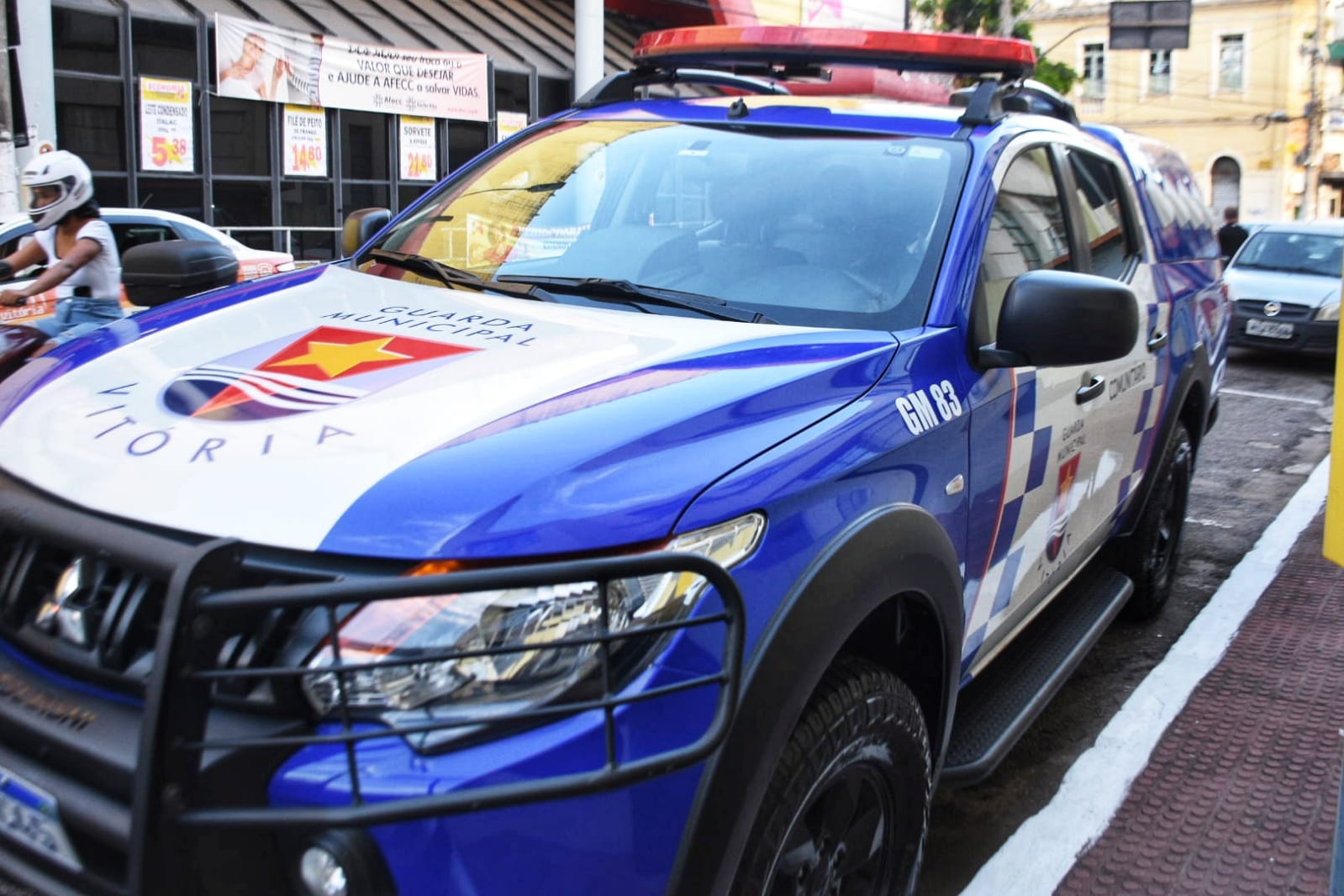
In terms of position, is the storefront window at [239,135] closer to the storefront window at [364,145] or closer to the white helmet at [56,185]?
the storefront window at [364,145]

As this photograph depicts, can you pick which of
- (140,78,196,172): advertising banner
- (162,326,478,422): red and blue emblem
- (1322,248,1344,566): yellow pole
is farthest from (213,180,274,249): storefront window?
(1322,248,1344,566): yellow pole

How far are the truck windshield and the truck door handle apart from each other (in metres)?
0.71

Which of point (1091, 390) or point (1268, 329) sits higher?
point (1091, 390)

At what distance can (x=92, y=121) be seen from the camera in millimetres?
12969

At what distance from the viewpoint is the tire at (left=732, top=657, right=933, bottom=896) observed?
1.95m

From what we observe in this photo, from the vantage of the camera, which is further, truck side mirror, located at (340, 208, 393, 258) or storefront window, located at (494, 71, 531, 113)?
storefront window, located at (494, 71, 531, 113)

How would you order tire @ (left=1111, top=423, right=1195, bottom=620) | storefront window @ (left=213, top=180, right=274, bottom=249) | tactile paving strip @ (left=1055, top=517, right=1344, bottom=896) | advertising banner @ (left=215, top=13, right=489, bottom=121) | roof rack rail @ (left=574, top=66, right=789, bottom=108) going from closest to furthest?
1. tactile paving strip @ (left=1055, top=517, right=1344, bottom=896)
2. roof rack rail @ (left=574, top=66, right=789, bottom=108)
3. tire @ (left=1111, top=423, right=1195, bottom=620)
4. advertising banner @ (left=215, top=13, right=489, bottom=121)
5. storefront window @ (left=213, top=180, right=274, bottom=249)

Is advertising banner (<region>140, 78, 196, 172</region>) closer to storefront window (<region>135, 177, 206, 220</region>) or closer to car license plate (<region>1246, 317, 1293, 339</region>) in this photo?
storefront window (<region>135, 177, 206, 220</region>)

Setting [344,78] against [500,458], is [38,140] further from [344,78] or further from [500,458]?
[500,458]

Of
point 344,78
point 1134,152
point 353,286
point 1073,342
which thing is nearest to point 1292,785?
point 1073,342

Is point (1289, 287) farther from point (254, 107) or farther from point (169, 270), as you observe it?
point (169, 270)

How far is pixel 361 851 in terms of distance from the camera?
1654 mm

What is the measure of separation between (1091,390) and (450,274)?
171cm

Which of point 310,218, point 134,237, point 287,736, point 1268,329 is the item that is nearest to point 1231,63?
point 1268,329
